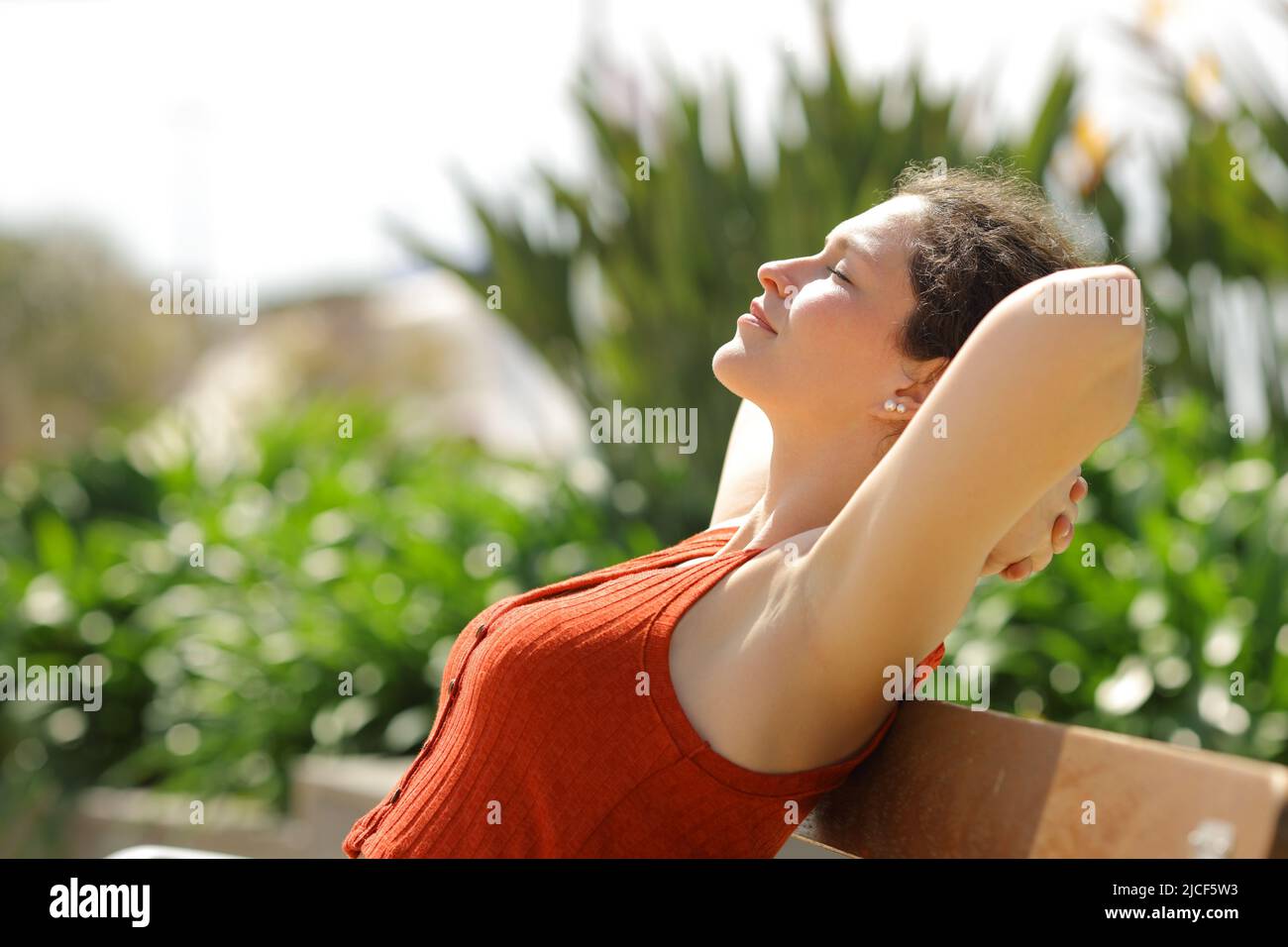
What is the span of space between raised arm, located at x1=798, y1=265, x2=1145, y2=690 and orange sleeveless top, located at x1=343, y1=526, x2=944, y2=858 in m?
0.22

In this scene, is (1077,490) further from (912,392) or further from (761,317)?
(761,317)

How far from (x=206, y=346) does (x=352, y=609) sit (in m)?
26.5

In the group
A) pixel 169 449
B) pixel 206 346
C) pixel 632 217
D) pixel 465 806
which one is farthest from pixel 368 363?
pixel 465 806

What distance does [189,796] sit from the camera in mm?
4926

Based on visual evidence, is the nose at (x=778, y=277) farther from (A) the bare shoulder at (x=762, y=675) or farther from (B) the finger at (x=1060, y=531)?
(B) the finger at (x=1060, y=531)

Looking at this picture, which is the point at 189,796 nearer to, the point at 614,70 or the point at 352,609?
the point at 352,609

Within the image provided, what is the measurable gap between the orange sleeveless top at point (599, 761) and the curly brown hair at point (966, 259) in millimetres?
324

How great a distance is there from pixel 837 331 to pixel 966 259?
0.16 m

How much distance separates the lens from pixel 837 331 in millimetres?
1518

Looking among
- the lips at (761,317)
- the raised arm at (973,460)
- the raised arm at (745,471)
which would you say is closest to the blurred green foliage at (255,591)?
the raised arm at (745,471)

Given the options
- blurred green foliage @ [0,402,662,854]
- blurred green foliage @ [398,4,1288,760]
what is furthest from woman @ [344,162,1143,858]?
blurred green foliage @ [0,402,662,854]

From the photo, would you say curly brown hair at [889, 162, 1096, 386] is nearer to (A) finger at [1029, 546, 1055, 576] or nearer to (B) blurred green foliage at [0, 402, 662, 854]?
(A) finger at [1029, 546, 1055, 576]


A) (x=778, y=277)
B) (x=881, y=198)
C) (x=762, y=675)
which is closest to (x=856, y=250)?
(x=778, y=277)

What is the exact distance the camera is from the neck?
5.09 feet
